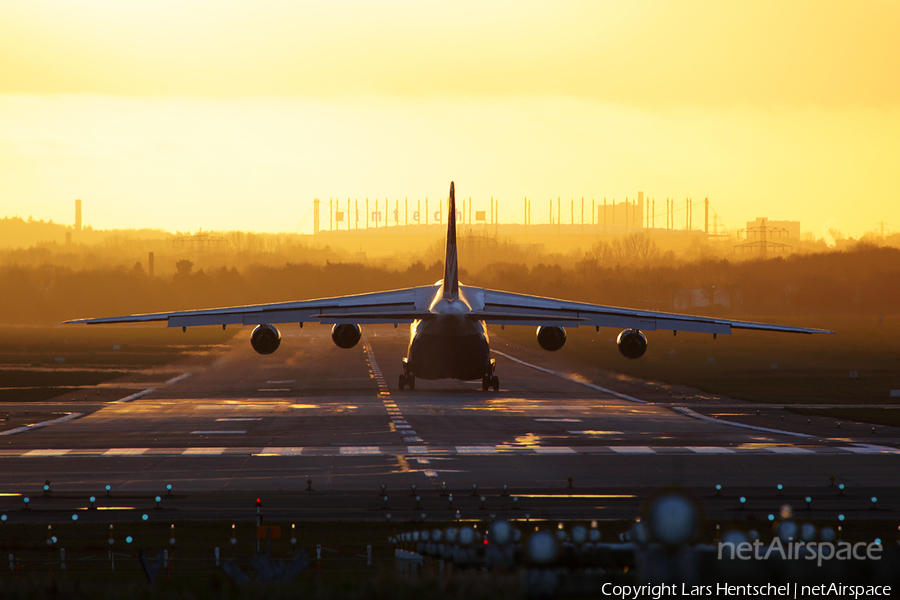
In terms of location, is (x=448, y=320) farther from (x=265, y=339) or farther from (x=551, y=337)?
(x=265, y=339)

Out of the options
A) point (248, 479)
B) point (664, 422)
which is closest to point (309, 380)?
point (664, 422)

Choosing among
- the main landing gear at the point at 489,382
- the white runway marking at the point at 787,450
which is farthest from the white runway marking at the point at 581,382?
the white runway marking at the point at 787,450

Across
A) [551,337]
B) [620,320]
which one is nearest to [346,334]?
[551,337]

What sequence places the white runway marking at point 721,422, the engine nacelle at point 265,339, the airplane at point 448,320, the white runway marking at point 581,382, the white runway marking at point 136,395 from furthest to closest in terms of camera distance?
the white runway marking at point 581,382, the white runway marking at point 136,395, the airplane at point 448,320, the engine nacelle at point 265,339, the white runway marking at point 721,422

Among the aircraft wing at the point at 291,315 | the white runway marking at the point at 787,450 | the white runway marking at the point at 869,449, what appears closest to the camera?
the white runway marking at the point at 869,449

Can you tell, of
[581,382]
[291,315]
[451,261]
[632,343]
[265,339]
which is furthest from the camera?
[581,382]

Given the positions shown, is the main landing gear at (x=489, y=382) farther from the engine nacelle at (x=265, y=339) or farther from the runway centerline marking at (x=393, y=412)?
the engine nacelle at (x=265, y=339)
